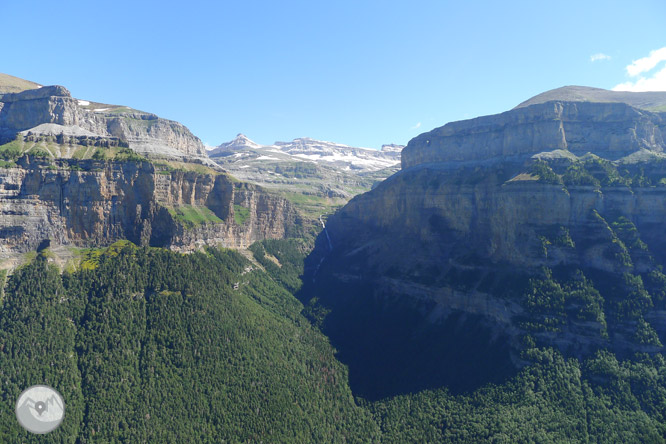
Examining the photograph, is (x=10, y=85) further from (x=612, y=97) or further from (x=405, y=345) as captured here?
(x=612, y=97)

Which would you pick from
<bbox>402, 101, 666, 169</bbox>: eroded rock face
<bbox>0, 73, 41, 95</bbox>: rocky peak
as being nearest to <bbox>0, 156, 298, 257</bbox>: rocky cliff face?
<bbox>0, 73, 41, 95</bbox>: rocky peak

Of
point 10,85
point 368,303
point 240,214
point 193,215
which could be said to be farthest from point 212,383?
point 10,85

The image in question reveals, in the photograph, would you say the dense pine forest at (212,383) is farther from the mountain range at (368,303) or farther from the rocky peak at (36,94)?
the rocky peak at (36,94)

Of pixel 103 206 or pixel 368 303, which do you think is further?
pixel 368 303

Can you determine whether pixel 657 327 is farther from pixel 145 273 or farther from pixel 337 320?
pixel 145 273

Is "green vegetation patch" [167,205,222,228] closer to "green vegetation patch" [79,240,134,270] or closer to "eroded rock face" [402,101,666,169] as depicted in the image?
"green vegetation patch" [79,240,134,270]

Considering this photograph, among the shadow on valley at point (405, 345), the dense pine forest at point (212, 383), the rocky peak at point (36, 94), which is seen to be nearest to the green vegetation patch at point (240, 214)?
the shadow on valley at point (405, 345)

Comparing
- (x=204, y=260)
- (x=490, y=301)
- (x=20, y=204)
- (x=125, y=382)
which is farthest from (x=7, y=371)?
(x=490, y=301)
